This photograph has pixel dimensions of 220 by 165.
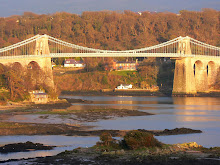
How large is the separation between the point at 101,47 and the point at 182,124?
4742cm

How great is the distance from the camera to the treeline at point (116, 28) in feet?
258

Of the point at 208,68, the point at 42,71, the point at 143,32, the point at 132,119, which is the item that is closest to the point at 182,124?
the point at 132,119

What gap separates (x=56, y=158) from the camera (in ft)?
57.6

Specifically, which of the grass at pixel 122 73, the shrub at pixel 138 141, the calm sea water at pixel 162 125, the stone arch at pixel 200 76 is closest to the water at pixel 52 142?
the calm sea water at pixel 162 125

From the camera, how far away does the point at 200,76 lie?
207 ft

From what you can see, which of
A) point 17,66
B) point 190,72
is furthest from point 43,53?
point 190,72

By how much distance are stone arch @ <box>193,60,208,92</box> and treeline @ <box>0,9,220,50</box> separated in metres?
13.6

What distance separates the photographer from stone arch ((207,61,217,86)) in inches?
2532

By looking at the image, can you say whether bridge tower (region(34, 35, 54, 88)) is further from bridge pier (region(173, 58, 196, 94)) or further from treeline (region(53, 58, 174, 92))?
bridge pier (region(173, 58, 196, 94))

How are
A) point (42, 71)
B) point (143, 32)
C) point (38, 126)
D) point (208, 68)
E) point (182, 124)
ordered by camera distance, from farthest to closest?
1. point (143, 32)
2. point (208, 68)
3. point (42, 71)
4. point (182, 124)
5. point (38, 126)

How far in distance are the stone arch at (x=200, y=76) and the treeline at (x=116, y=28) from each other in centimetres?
1361

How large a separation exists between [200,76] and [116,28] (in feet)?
82.0

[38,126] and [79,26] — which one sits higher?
[79,26]

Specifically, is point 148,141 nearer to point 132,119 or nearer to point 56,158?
point 56,158
